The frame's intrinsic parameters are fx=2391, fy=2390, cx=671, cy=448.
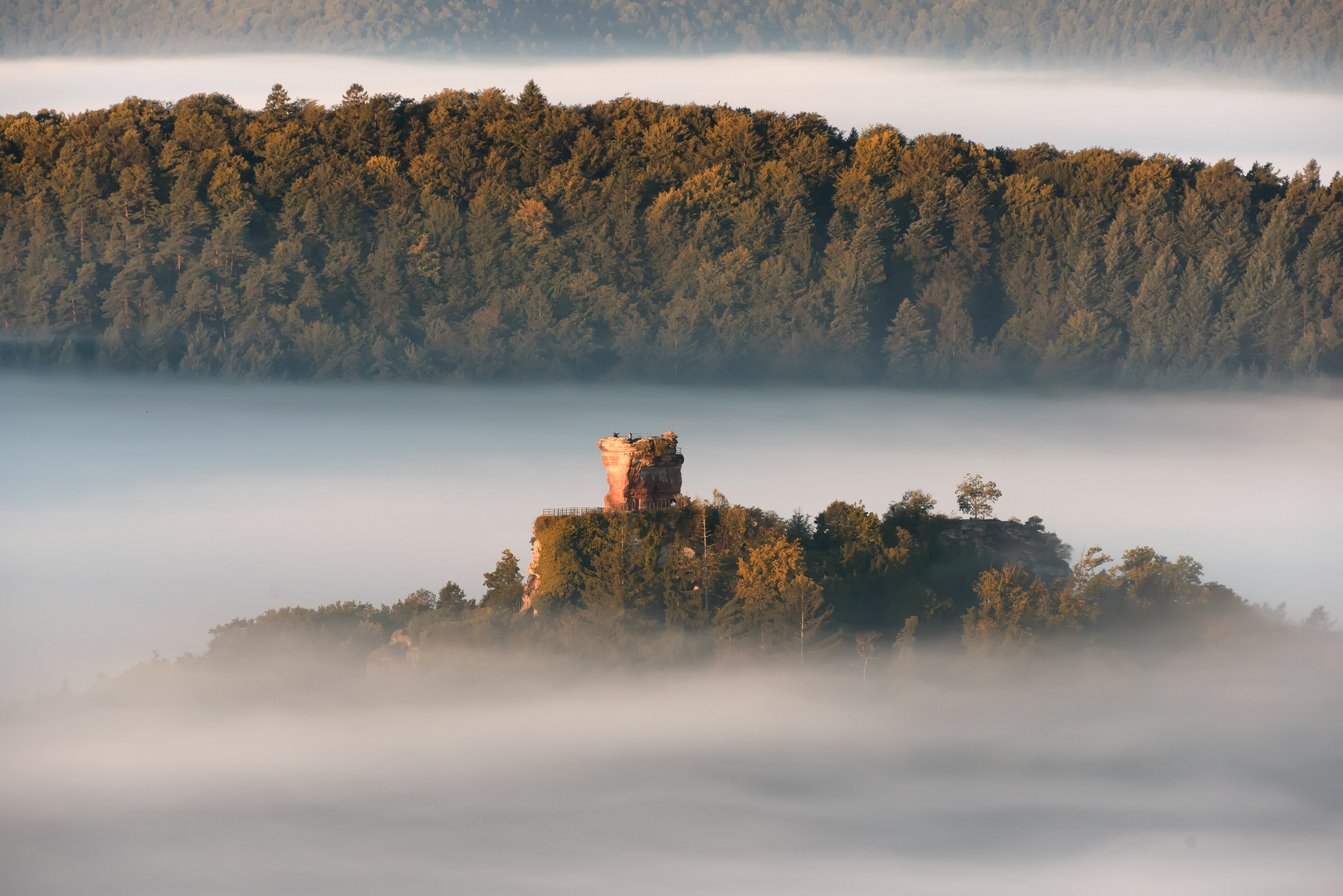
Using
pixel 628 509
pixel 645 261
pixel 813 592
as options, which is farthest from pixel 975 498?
pixel 645 261

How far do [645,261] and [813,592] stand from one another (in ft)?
264

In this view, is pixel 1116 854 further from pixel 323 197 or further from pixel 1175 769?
pixel 323 197

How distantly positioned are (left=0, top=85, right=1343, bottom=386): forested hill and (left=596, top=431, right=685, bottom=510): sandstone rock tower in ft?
254

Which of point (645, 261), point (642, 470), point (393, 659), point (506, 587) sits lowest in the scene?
point (393, 659)

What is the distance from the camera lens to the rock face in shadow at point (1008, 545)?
86.8 m

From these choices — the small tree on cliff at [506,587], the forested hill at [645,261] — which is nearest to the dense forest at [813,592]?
the small tree on cliff at [506,587]

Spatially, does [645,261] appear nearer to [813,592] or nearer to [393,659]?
[393,659]

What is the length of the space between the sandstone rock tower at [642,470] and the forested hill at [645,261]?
3051 inches

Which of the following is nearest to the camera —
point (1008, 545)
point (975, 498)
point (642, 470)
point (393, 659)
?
point (642, 470)

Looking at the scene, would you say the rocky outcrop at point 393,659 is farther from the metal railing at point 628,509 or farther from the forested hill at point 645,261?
the forested hill at point 645,261

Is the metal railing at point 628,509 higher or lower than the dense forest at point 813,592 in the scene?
higher

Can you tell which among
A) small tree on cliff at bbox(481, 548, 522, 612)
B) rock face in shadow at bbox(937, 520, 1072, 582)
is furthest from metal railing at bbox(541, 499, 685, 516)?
rock face in shadow at bbox(937, 520, 1072, 582)

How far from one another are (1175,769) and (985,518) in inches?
1272

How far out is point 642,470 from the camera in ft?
254
